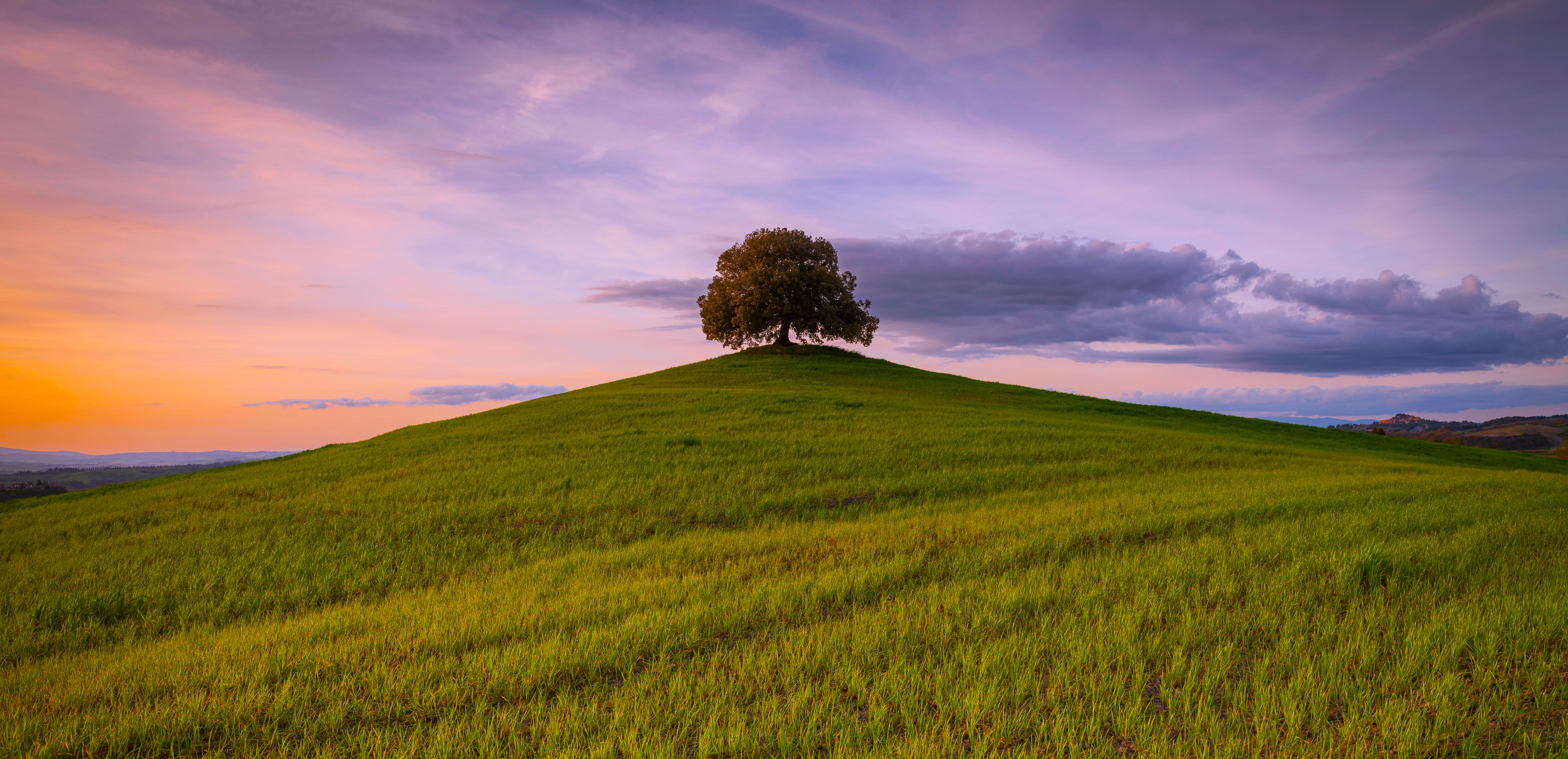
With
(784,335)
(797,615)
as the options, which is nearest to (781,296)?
(784,335)

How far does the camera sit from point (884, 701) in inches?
205

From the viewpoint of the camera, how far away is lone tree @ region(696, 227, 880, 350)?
168 feet

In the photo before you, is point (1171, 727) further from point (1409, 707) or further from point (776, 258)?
point (776, 258)

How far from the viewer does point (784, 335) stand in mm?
53906

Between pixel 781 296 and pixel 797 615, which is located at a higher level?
pixel 781 296

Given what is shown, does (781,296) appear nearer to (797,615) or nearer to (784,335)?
(784,335)

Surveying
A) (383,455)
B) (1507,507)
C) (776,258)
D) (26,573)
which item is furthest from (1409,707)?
(776,258)

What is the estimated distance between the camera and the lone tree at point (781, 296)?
168 ft

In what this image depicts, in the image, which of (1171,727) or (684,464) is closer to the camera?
(1171,727)

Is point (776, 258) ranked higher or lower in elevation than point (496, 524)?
higher

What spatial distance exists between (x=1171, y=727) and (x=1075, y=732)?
736mm

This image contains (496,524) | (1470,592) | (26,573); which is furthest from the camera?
(496,524)

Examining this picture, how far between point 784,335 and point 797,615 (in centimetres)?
4710

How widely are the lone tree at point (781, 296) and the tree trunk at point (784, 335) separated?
0.15ft
